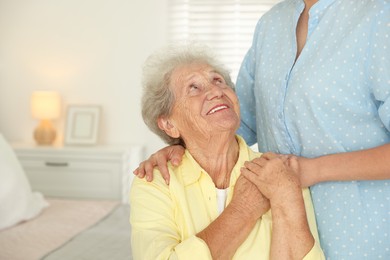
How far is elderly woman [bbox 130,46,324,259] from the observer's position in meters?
1.47

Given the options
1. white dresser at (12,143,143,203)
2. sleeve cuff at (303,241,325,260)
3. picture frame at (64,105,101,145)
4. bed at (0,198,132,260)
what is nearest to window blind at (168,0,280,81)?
picture frame at (64,105,101,145)

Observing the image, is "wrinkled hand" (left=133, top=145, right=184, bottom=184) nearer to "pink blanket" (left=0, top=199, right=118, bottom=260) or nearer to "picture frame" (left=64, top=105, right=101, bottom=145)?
"pink blanket" (left=0, top=199, right=118, bottom=260)

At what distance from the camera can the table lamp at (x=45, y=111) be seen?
4477 millimetres

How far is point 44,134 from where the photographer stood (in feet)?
14.8

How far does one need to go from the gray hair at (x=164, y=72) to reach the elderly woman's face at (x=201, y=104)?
21 millimetres

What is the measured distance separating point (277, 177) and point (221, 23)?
3.18 m

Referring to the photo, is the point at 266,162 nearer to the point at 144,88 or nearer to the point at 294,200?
the point at 294,200

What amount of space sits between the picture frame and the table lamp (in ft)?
0.37

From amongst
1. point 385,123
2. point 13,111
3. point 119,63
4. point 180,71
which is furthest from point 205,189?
point 13,111

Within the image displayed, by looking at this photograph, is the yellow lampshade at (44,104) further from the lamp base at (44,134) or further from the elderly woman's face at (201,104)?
the elderly woman's face at (201,104)

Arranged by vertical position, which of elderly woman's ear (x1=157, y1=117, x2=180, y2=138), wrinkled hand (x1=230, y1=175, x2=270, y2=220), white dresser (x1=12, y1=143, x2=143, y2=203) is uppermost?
elderly woman's ear (x1=157, y1=117, x2=180, y2=138)

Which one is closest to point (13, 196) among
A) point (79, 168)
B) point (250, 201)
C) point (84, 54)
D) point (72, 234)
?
point (72, 234)

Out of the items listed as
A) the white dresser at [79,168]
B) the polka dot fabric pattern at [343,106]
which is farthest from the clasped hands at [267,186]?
the white dresser at [79,168]

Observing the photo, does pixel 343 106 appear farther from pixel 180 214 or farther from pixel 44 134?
pixel 44 134
